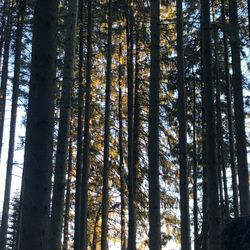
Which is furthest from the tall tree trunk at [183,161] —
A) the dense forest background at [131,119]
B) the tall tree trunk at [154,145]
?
the tall tree trunk at [154,145]

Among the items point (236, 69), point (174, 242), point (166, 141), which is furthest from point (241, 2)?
point (174, 242)

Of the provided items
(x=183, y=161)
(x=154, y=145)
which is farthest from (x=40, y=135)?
(x=183, y=161)

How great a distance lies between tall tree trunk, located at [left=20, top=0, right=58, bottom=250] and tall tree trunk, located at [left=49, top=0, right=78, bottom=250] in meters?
4.09

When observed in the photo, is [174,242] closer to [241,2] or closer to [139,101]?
[139,101]

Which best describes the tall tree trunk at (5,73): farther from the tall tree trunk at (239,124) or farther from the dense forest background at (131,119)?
the tall tree trunk at (239,124)

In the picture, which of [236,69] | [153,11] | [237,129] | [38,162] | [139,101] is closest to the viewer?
[38,162]

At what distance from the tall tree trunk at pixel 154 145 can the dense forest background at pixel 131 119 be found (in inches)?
0.8

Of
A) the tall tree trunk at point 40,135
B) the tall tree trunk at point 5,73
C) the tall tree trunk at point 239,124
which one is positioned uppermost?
the tall tree trunk at point 5,73

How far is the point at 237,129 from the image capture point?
1105 cm

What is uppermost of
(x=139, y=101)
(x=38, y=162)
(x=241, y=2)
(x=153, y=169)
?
(x=241, y=2)

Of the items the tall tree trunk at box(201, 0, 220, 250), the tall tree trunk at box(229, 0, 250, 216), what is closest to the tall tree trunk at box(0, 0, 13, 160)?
the tall tree trunk at box(229, 0, 250, 216)

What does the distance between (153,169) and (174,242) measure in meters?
10.3

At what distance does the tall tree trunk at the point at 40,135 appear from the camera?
4.09 m

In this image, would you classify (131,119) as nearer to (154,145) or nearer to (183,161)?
(183,161)
